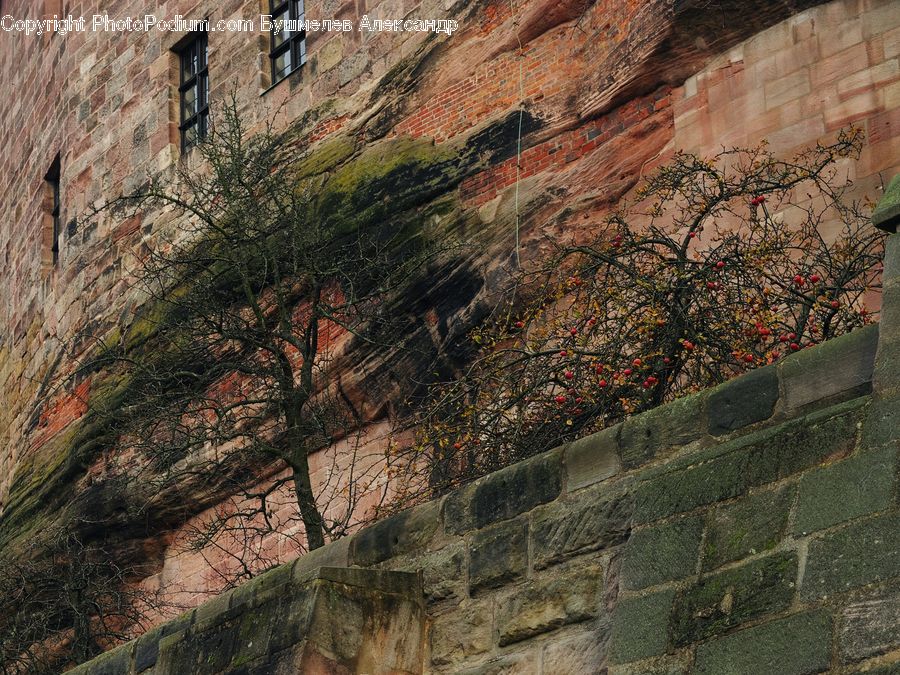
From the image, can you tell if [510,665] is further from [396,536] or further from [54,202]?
[54,202]

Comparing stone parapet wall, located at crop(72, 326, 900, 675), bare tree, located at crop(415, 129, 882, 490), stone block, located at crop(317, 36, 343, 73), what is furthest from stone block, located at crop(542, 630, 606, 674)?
stone block, located at crop(317, 36, 343, 73)

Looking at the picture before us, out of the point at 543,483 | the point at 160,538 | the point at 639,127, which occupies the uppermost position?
the point at 639,127

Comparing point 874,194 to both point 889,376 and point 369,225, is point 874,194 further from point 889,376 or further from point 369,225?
point 889,376

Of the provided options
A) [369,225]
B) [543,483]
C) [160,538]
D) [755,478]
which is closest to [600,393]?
[543,483]

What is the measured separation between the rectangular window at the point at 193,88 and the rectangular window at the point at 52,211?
271 cm

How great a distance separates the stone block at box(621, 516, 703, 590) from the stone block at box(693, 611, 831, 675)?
1.21 ft

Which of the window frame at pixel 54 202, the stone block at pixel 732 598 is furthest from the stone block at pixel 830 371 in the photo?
the window frame at pixel 54 202

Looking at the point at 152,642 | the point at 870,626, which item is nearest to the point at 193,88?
the point at 152,642

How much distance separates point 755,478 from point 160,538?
35.9 ft

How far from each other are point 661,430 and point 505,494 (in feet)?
2.58

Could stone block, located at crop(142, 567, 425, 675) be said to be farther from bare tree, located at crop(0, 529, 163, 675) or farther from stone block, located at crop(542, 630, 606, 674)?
A: bare tree, located at crop(0, 529, 163, 675)

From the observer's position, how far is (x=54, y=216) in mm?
20500

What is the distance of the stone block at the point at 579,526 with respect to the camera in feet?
19.2

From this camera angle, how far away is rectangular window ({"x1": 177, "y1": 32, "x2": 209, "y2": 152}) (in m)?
17.9
